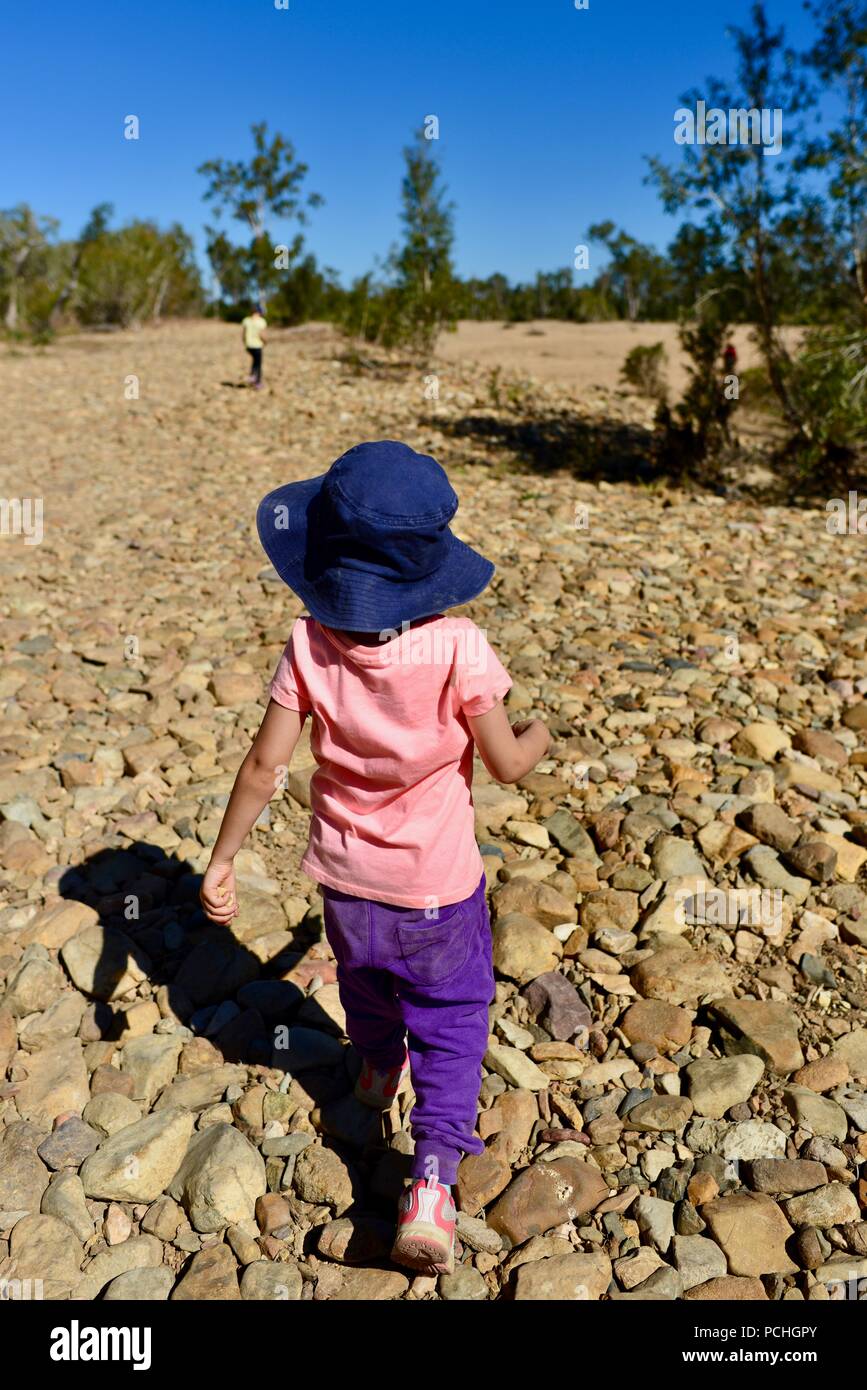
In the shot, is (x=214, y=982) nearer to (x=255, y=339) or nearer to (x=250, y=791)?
(x=250, y=791)

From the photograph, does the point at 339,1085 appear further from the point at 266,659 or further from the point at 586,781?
the point at 266,659

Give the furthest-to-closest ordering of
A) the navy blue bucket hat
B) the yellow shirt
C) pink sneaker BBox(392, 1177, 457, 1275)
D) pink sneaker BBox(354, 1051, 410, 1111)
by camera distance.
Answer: the yellow shirt → pink sneaker BBox(354, 1051, 410, 1111) → pink sneaker BBox(392, 1177, 457, 1275) → the navy blue bucket hat

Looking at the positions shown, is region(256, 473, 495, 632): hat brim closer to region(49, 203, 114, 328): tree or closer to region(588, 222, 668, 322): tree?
region(588, 222, 668, 322): tree

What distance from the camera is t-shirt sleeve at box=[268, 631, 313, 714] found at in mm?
1883

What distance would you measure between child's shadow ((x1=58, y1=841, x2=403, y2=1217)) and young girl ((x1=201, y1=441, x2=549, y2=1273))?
39 centimetres

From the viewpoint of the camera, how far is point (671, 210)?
7.75m

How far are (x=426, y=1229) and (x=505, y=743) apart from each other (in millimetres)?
984

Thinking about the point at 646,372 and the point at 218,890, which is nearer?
the point at 218,890

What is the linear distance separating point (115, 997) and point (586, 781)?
189 cm

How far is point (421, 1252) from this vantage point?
1.90m

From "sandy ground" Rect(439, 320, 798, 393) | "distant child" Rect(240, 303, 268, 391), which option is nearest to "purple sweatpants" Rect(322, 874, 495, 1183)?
"sandy ground" Rect(439, 320, 798, 393)
